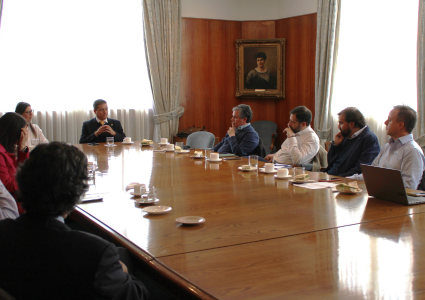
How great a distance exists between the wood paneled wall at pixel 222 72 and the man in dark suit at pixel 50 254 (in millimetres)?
6441

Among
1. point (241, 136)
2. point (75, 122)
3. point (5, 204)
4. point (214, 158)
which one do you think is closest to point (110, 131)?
point (75, 122)

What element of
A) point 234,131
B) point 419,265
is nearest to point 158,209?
point 419,265

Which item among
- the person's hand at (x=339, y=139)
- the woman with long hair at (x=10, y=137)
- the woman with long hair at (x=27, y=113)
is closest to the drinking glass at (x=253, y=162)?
the person's hand at (x=339, y=139)

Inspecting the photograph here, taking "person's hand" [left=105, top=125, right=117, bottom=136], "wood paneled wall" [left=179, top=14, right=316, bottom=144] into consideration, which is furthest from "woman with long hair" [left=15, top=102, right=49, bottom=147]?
"wood paneled wall" [left=179, top=14, right=316, bottom=144]

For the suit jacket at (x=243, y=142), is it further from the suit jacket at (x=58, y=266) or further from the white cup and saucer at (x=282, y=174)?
the suit jacket at (x=58, y=266)

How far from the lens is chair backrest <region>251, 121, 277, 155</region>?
7.61 metres

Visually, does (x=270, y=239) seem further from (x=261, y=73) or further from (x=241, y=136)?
(x=261, y=73)

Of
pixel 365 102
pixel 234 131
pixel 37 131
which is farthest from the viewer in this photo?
pixel 365 102

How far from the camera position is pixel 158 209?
2.06m

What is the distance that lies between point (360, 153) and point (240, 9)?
191 inches

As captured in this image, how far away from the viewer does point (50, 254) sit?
1.21m

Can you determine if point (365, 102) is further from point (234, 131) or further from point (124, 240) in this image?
point (124, 240)

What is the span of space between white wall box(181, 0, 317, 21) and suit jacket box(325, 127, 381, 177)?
4130mm

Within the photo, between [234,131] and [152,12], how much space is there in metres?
3.33
